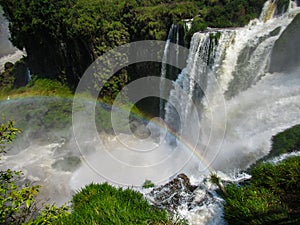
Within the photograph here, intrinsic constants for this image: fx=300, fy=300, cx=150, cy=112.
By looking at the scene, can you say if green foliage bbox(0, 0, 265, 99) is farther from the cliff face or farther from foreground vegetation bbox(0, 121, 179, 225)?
foreground vegetation bbox(0, 121, 179, 225)

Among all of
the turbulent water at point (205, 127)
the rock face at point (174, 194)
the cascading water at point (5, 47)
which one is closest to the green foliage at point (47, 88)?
the turbulent water at point (205, 127)

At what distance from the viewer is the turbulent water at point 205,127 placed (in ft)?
33.7

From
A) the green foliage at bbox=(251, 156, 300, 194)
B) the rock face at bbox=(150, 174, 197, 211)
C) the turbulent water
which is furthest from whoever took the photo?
the turbulent water

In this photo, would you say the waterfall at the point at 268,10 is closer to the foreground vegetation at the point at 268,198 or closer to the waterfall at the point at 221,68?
the waterfall at the point at 221,68

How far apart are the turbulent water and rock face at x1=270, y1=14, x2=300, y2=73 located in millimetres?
253

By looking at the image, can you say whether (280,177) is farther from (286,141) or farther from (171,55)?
(171,55)

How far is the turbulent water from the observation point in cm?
1027

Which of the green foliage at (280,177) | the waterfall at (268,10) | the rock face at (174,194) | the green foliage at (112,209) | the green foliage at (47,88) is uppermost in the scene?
the waterfall at (268,10)

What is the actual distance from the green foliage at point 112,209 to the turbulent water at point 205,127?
4715mm

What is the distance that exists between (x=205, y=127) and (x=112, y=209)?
9.55m

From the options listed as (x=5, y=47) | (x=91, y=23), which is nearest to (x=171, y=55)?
(x=91, y=23)

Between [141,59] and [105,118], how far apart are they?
4068 mm

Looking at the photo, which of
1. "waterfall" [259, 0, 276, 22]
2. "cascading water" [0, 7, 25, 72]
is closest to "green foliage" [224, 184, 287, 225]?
"waterfall" [259, 0, 276, 22]

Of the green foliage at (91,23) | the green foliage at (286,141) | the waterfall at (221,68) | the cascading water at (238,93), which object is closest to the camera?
the green foliage at (286,141)
